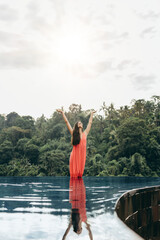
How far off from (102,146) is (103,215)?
15559mm

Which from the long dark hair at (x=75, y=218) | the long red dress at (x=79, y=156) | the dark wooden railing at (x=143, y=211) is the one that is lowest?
the dark wooden railing at (x=143, y=211)

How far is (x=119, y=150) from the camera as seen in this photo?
16422 millimetres

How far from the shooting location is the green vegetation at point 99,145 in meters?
15.8

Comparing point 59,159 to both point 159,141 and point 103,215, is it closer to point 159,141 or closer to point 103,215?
point 159,141

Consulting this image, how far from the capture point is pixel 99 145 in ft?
61.9

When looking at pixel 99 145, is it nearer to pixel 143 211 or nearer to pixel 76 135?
pixel 76 135

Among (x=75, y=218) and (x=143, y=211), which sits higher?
(x=75, y=218)

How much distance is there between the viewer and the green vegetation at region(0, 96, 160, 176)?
15820 mm

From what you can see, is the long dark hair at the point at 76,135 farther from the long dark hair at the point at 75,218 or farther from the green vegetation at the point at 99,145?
the green vegetation at the point at 99,145

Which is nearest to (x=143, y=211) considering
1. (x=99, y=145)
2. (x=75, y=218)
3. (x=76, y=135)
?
(x=75, y=218)

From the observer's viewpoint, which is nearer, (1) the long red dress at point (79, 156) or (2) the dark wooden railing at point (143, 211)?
(2) the dark wooden railing at point (143, 211)

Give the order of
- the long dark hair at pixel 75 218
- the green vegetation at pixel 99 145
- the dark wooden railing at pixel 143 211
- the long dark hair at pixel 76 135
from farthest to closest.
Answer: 1. the green vegetation at pixel 99 145
2. the long dark hair at pixel 76 135
3. the dark wooden railing at pixel 143 211
4. the long dark hair at pixel 75 218

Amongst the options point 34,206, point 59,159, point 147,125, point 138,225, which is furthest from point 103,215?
point 147,125

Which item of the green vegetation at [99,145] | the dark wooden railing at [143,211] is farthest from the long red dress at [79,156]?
the green vegetation at [99,145]
